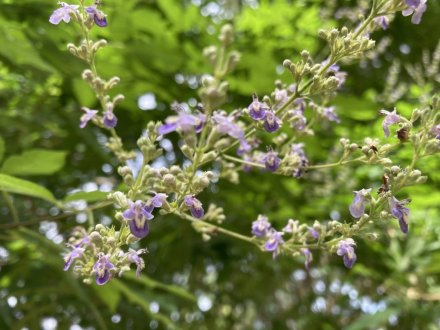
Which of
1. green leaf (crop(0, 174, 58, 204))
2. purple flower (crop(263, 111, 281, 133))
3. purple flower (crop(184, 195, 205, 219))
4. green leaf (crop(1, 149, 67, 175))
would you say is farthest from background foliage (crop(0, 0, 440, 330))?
purple flower (crop(263, 111, 281, 133))

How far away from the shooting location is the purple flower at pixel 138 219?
125 centimetres

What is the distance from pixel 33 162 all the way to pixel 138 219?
0.92 m

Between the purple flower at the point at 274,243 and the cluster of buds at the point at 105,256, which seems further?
the purple flower at the point at 274,243

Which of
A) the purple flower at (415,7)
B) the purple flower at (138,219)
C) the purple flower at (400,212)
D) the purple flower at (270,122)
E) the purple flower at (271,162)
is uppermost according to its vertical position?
the purple flower at (415,7)

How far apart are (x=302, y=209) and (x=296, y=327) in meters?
1.18

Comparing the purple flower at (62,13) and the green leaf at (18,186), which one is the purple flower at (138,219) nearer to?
the green leaf at (18,186)

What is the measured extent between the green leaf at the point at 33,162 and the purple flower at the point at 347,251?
102cm


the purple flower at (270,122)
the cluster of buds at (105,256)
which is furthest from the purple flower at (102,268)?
the purple flower at (270,122)

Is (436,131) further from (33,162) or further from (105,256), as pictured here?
(33,162)

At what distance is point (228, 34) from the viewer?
112 cm

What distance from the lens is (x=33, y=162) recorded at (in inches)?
80.6

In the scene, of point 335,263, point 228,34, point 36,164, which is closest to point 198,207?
point 228,34

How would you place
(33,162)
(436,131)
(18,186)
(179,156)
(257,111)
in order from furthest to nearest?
(179,156), (33,162), (18,186), (436,131), (257,111)

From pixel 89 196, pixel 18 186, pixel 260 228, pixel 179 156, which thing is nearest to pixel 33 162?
pixel 89 196
